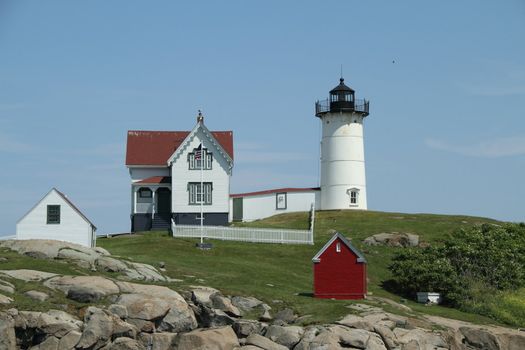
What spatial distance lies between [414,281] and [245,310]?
42.4ft

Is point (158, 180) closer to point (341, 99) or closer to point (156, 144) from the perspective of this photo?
point (156, 144)

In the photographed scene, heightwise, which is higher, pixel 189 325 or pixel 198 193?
pixel 198 193

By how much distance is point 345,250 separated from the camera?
151ft

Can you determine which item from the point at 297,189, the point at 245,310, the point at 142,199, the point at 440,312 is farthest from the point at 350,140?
the point at 245,310

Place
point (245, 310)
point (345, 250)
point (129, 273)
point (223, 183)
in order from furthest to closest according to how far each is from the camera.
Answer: point (223, 183), point (345, 250), point (129, 273), point (245, 310)

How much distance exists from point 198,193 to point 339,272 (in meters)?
24.2

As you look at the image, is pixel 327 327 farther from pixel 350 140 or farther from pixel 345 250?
pixel 350 140

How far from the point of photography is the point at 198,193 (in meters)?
67.4

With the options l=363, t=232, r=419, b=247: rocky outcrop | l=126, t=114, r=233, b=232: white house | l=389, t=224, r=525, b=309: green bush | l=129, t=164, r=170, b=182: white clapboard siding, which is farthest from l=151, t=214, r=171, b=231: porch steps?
l=389, t=224, r=525, b=309: green bush

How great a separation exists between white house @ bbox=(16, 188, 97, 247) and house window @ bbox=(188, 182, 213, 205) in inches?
640

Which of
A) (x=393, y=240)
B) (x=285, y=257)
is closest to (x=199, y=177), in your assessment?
(x=285, y=257)

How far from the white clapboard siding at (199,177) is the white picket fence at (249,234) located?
5.36 m

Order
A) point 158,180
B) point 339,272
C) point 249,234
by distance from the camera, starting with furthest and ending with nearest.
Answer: point 158,180, point 249,234, point 339,272

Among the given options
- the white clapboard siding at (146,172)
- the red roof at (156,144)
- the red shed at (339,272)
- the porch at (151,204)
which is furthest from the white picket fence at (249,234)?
the red shed at (339,272)
